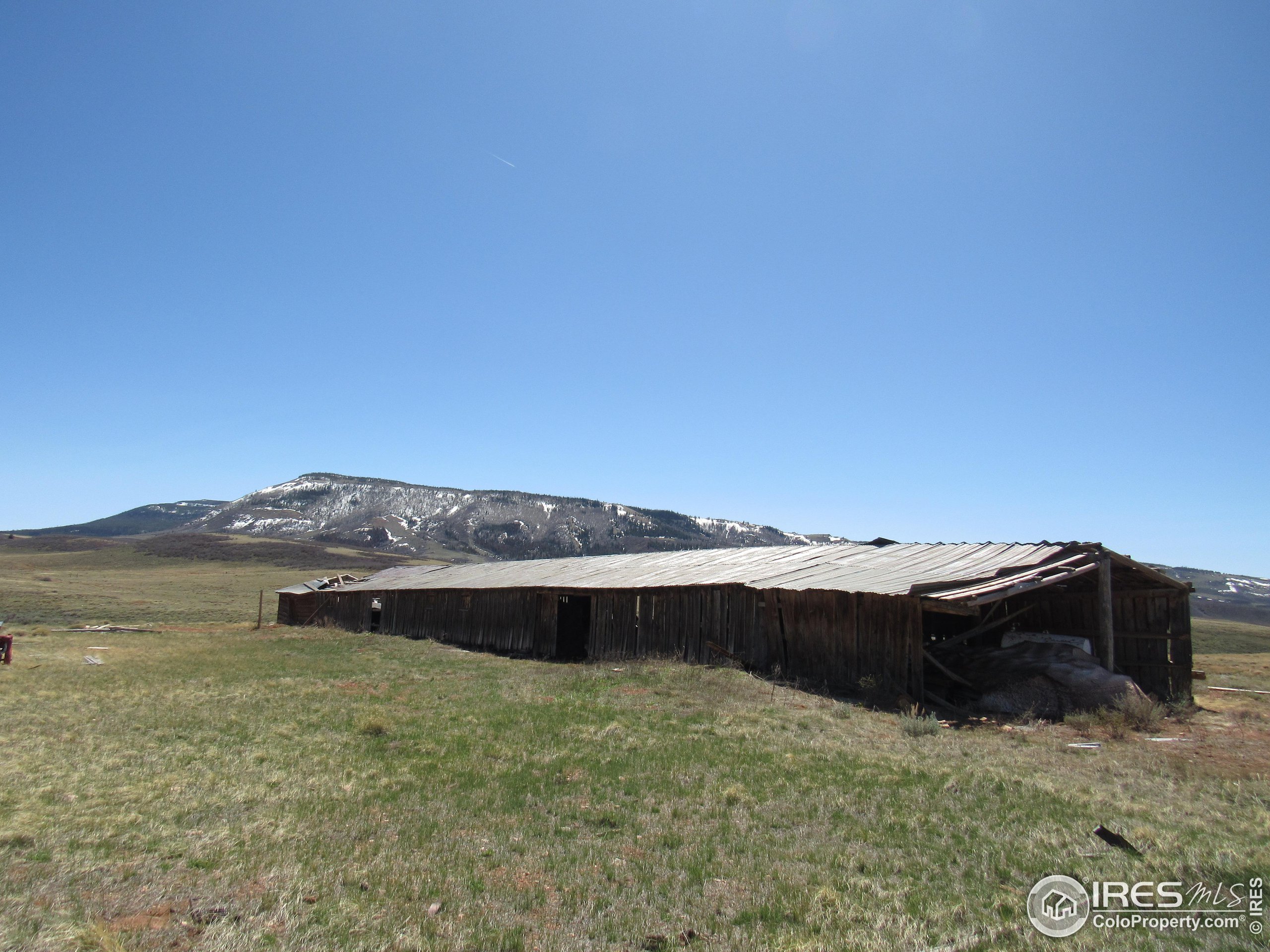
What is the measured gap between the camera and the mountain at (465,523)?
155m

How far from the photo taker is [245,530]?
535ft

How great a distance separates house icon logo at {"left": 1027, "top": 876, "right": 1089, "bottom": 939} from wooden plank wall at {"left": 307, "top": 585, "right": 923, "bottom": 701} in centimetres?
886

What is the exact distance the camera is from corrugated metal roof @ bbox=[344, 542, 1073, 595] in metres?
16.2

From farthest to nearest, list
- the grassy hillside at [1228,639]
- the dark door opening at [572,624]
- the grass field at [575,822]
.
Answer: the grassy hillside at [1228,639], the dark door opening at [572,624], the grass field at [575,822]

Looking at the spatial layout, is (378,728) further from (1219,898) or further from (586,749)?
(1219,898)

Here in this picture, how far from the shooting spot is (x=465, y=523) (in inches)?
6870

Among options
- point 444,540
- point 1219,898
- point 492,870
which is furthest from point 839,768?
point 444,540

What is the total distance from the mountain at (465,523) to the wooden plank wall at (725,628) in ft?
366

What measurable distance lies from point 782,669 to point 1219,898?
1188 cm

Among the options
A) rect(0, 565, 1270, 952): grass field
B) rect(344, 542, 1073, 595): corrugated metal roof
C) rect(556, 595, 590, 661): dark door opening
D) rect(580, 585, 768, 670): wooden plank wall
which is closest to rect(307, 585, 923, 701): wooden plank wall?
rect(580, 585, 768, 670): wooden plank wall

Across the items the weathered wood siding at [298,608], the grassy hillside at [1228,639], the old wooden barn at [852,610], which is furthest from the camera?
the grassy hillside at [1228,639]

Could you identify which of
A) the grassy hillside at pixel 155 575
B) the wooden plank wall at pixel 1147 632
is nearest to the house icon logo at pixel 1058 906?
the wooden plank wall at pixel 1147 632

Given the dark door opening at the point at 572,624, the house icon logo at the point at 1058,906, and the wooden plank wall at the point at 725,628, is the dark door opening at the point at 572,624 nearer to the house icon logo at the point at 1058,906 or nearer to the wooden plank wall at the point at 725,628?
the wooden plank wall at the point at 725,628

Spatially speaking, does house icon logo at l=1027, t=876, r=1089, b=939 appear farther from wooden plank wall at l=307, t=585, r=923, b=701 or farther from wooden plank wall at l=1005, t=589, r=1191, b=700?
wooden plank wall at l=1005, t=589, r=1191, b=700
